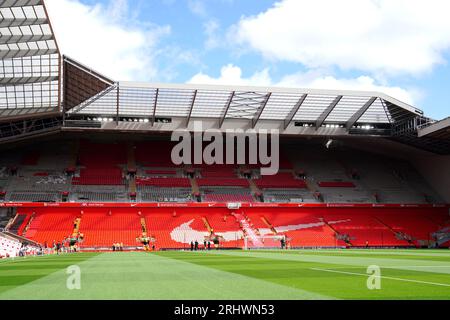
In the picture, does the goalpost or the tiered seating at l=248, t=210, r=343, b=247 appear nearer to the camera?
the goalpost

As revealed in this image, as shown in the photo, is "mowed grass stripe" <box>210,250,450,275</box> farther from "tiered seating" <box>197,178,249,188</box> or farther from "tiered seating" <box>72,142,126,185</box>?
"tiered seating" <box>72,142,126,185</box>

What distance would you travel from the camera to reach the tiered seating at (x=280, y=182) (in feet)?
201

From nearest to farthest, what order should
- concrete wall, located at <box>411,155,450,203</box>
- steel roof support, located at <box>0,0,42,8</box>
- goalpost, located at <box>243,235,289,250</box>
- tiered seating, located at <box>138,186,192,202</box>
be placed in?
1. steel roof support, located at <box>0,0,42,8</box>
2. goalpost, located at <box>243,235,289,250</box>
3. tiered seating, located at <box>138,186,192,202</box>
4. concrete wall, located at <box>411,155,450,203</box>

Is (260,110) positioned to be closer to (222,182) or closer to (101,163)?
(222,182)

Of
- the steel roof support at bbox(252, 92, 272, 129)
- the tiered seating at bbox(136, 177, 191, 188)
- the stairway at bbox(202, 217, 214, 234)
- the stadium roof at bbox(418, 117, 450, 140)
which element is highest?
the steel roof support at bbox(252, 92, 272, 129)

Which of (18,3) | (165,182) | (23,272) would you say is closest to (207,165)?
(165,182)

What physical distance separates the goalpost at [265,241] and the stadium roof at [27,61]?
73.1ft

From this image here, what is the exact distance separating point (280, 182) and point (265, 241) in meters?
13.1

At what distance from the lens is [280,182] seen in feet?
204

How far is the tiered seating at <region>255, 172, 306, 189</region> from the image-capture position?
201ft

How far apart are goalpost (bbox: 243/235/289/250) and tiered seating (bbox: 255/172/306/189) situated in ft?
36.1

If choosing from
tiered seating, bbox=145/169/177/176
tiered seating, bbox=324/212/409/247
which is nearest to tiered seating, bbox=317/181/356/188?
tiered seating, bbox=324/212/409/247
